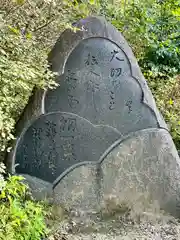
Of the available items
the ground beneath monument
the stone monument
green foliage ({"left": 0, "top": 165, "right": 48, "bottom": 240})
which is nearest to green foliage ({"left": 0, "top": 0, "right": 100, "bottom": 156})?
the stone monument

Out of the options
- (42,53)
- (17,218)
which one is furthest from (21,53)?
(17,218)

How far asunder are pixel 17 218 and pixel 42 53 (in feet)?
6.28

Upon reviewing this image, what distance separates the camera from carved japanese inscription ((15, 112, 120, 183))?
Answer: 3.22m

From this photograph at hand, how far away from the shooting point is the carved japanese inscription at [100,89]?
10.7 feet

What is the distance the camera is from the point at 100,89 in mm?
3266

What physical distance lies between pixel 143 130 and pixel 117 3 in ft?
12.5

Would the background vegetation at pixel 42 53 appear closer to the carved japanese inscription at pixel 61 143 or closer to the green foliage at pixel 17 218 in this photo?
the green foliage at pixel 17 218

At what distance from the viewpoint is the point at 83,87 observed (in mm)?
3270

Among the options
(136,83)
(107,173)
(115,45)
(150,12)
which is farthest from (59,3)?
(150,12)

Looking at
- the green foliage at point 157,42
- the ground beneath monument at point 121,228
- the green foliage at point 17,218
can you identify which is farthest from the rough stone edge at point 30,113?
the green foliage at point 157,42

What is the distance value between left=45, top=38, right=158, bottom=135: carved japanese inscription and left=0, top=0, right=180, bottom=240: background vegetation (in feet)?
0.76

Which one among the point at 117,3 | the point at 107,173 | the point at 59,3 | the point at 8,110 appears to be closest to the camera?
the point at 8,110

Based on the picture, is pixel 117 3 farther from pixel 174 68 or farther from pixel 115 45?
pixel 115 45

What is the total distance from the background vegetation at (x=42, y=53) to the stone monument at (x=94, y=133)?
0.64ft
